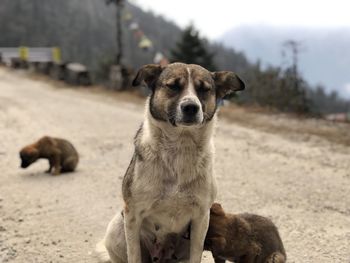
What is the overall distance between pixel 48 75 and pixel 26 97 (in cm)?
692

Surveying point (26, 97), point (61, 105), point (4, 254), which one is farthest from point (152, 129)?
point (26, 97)

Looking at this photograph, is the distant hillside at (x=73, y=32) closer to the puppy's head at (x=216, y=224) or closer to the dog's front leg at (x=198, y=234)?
the puppy's head at (x=216, y=224)

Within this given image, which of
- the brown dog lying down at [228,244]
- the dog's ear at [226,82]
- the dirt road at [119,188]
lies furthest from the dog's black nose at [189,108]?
the dirt road at [119,188]

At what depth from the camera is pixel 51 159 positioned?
28.9 feet

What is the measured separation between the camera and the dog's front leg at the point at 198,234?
4.17 m

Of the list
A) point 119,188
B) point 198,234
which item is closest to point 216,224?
point 198,234

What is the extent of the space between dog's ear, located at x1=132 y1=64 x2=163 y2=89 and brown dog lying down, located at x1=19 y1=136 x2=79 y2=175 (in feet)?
15.6

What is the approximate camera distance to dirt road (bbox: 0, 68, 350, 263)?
18.7 feet

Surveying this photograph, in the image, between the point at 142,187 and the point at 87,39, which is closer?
the point at 142,187

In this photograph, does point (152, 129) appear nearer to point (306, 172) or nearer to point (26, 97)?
point (306, 172)

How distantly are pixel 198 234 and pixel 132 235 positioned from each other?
0.51m

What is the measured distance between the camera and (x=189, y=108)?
12.9 ft

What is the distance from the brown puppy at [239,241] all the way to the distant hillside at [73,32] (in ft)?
244

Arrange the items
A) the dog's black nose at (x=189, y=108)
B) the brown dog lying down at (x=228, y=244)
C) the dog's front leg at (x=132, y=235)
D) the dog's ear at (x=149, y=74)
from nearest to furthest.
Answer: the dog's black nose at (x=189, y=108) → the dog's front leg at (x=132, y=235) → the dog's ear at (x=149, y=74) → the brown dog lying down at (x=228, y=244)
